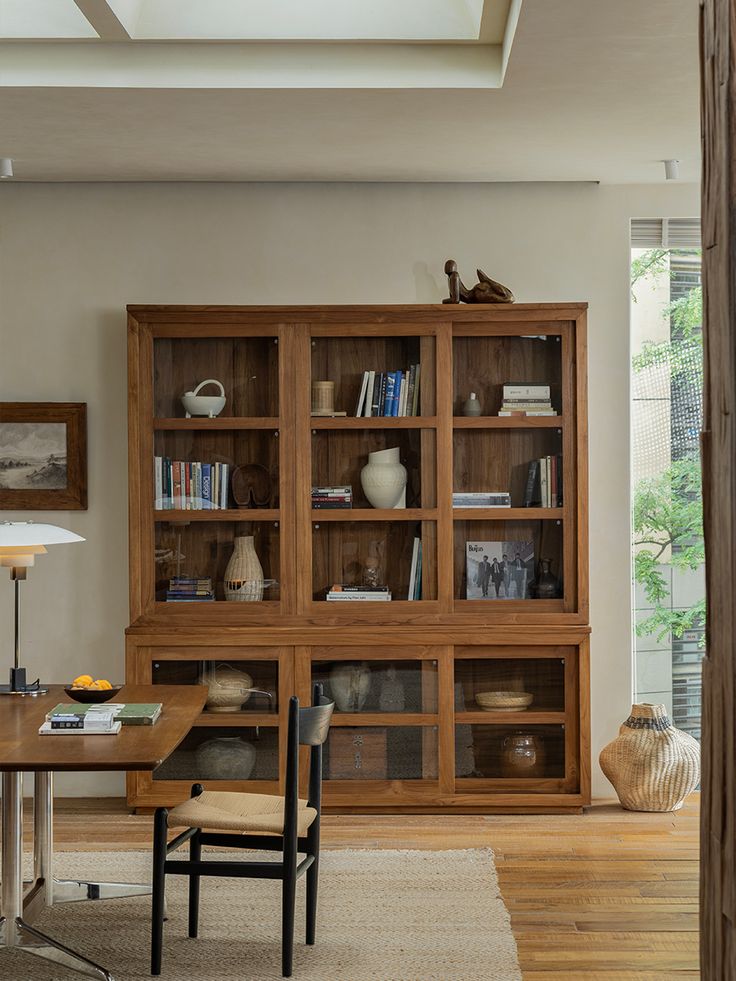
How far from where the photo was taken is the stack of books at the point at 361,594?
4.46m

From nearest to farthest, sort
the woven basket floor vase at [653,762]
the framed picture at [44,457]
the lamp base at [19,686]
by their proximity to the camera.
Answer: the lamp base at [19,686] < the woven basket floor vase at [653,762] < the framed picture at [44,457]

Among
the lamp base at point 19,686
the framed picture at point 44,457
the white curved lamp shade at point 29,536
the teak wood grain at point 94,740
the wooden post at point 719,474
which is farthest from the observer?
the framed picture at point 44,457

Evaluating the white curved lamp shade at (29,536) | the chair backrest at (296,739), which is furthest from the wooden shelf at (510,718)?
the white curved lamp shade at (29,536)

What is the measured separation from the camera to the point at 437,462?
446cm

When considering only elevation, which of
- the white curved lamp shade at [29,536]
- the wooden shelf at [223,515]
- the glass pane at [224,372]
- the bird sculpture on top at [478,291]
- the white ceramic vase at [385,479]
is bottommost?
the white curved lamp shade at [29,536]

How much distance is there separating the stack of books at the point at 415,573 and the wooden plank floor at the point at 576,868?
0.95 m

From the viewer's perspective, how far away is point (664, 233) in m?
4.76

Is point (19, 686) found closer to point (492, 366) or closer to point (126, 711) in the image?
point (126, 711)

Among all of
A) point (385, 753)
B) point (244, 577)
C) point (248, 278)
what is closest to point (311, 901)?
point (385, 753)

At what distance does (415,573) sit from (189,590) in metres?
0.97

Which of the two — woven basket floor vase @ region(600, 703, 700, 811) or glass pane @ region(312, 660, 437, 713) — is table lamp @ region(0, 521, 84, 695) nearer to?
glass pane @ region(312, 660, 437, 713)

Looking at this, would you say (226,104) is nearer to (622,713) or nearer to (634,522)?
(634,522)

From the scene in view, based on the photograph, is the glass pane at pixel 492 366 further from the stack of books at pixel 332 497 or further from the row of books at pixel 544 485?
the stack of books at pixel 332 497

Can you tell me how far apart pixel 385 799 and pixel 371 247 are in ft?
7.93
